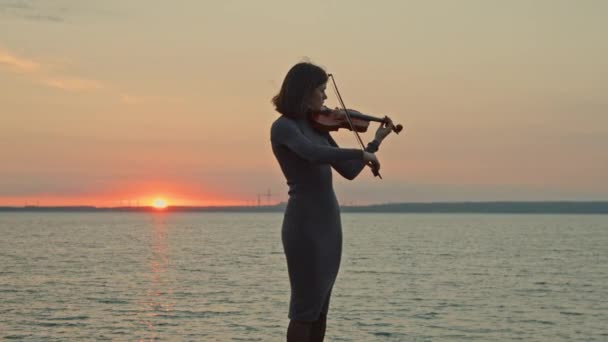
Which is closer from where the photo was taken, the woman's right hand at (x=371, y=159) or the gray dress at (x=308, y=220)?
the woman's right hand at (x=371, y=159)

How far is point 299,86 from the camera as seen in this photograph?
4.98 m

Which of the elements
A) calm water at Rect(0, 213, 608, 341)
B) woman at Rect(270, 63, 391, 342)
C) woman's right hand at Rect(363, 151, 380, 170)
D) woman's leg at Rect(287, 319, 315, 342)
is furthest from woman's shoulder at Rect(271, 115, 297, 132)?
calm water at Rect(0, 213, 608, 341)

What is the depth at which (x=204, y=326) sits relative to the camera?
25.9m

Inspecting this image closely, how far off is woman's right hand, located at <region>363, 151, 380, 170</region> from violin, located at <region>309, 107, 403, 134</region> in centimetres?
35

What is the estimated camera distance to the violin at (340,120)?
502 centimetres

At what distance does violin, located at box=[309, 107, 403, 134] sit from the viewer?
5020 mm

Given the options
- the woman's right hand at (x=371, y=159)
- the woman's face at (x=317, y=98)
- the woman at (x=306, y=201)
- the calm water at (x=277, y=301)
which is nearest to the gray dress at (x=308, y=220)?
the woman at (x=306, y=201)

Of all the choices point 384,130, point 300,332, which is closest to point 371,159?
point 384,130

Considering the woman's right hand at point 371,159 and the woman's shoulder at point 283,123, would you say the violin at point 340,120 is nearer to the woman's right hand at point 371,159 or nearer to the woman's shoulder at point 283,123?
the woman's shoulder at point 283,123

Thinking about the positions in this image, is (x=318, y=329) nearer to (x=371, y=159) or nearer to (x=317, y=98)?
(x=371, y=159)

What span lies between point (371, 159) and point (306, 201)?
52 centimetres

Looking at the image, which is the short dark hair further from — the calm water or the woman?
the calm water

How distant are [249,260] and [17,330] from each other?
123ft

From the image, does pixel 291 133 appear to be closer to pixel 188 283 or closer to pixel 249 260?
pixel 188 283
